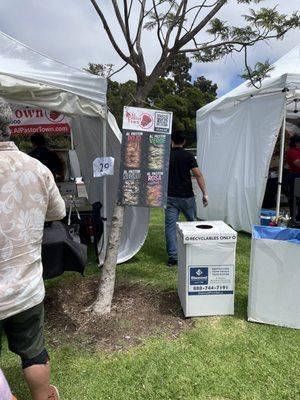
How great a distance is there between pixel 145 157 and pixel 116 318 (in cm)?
149

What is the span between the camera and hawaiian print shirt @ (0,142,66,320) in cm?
178

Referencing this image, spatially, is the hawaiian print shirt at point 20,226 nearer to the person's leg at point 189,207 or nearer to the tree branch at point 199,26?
the tree branch at point 199,26

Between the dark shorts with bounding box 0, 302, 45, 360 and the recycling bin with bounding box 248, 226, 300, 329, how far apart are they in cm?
190

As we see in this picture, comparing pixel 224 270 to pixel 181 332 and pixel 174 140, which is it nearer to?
pixel 181 332

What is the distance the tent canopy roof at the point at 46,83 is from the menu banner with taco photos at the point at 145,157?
591 millimetres

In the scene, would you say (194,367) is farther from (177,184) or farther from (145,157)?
(177,184)

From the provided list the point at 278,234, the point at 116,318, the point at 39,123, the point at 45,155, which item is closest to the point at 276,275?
the point at 278,234

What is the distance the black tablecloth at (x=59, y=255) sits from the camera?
2.81 meters

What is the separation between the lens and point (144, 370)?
9.16 ft

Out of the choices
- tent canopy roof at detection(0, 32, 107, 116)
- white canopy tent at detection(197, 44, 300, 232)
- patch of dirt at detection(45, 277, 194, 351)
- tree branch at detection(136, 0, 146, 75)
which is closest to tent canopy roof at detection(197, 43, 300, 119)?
white canopy tent at detection(197, 44, 300, 232)

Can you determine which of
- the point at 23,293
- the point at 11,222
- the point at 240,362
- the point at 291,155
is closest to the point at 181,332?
the point at 240,362

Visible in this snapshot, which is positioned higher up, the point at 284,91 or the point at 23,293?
the point at 284,91

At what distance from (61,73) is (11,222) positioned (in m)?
2.23

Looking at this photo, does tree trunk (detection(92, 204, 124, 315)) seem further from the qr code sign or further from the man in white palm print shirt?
the man in white palm print shirt
